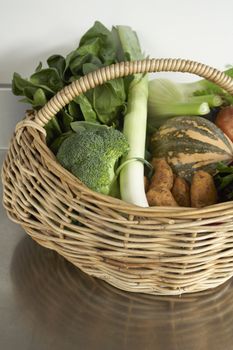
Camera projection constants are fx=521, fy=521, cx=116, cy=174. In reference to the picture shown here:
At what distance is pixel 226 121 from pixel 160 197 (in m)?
0.23

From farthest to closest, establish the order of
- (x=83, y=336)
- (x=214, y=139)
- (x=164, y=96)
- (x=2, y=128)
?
(x=2, y=128), (x=164, y=96), (x=214, y=139), (x=83, y=336)

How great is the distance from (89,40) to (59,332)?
55 centimetres

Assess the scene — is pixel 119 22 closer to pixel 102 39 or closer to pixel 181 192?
pixel 102 39

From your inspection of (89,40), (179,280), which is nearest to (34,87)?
(89,40)

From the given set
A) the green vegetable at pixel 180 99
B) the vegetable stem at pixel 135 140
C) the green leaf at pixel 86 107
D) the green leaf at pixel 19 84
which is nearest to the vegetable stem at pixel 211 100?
the green vegetable at pixel 180 99

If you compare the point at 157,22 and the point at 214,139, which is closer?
the point at 214,139

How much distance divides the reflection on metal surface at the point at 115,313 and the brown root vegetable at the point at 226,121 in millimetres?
276

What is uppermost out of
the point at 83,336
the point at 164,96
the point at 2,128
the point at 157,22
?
the point at 157,22

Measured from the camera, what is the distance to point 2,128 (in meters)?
1.19

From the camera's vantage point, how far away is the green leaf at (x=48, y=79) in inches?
37.8

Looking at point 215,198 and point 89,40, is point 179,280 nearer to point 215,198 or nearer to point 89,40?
point 215,198

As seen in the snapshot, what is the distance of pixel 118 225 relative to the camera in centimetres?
71

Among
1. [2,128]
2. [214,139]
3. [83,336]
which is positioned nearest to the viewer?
[83,336]

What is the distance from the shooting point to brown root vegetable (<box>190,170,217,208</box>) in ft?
2.70
